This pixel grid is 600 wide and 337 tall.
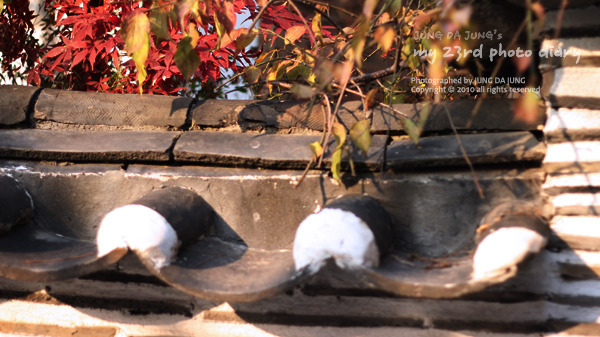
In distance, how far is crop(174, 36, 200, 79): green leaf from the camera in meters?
1.78

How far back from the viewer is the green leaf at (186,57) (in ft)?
5.84

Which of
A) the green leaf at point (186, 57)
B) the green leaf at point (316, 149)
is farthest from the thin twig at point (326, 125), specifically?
the green leaf at point (186, 57)

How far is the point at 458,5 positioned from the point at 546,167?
533 mm

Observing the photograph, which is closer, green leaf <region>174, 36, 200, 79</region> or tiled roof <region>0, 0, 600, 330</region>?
tiled roof <region>0, 0, 600, 330</region>

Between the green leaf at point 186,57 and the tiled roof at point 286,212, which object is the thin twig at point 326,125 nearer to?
the tiled roof at point 286,212

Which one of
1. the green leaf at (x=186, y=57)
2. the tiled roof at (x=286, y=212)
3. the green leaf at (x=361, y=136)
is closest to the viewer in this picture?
the tiled roof at (x=286, y=212)

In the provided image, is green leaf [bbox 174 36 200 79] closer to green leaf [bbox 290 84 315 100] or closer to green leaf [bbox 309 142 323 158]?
green leaf [bbox 290 84 315 100]

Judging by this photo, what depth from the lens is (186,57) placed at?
5.93ft

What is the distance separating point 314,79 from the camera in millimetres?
2127

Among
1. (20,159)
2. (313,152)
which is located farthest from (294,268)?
(20,159)

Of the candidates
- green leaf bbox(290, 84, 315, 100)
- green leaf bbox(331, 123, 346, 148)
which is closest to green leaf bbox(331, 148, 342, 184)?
green leaf bbox(331, 123, 346, 148)

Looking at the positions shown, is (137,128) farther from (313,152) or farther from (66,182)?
(313,152)

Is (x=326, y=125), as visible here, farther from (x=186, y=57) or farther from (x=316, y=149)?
(x=186, y=57)

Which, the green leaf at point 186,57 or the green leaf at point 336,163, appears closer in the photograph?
the green leaf at point 336,163
